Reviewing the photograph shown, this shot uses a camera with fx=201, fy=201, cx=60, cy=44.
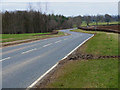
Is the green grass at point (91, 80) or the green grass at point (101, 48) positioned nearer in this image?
the green grass at point (91, 80)

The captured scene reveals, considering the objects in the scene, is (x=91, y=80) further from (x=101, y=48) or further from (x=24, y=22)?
(x=24, y=22)

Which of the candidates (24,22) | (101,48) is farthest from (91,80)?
(24,22)

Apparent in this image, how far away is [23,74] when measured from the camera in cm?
938

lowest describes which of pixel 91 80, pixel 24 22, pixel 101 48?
pixel 91 80

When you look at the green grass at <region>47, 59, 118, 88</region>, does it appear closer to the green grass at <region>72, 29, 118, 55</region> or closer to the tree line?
the green grass at <region>72, 29, 118, 55</region>

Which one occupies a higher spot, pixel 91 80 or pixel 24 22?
pixel 24 22

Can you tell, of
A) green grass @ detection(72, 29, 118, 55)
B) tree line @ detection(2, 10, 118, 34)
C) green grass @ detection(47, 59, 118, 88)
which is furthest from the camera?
tree line @ detection(2, 10, 118, 34)

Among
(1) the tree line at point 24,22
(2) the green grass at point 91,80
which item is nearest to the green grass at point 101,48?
(2) the green grass at point 91,80

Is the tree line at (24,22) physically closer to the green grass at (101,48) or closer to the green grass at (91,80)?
the green grass at (101,48)

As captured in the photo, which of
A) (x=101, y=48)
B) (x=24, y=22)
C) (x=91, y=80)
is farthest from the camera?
(x=24, y=22)

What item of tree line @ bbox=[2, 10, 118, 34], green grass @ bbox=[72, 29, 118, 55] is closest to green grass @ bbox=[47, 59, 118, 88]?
green grass @ bbox=[72, 29, 118, 55]

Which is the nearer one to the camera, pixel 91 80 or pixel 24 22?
pixel 91 80

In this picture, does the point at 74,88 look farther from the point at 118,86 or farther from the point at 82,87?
the point at 118,86

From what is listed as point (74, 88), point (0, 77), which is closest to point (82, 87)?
point (74, 88)
